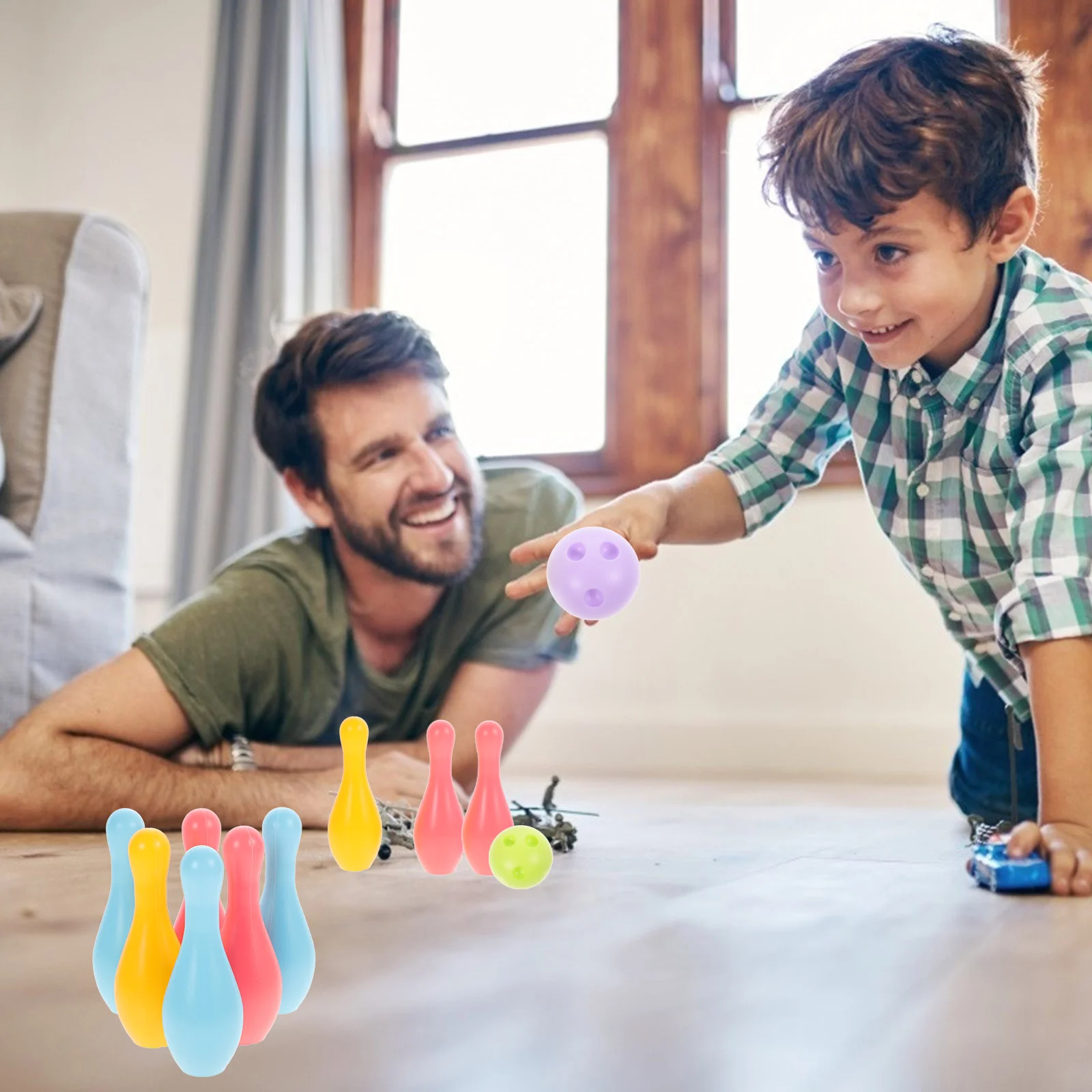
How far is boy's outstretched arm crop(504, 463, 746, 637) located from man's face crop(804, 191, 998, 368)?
0.25m

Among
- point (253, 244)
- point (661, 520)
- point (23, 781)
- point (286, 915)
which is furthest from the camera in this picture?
point (253, 244)

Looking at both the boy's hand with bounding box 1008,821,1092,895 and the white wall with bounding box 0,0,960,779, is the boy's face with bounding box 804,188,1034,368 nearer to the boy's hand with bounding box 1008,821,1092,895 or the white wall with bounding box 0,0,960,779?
the boy's hand with bounding box 1008,821,1092,895

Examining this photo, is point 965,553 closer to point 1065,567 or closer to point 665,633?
point 1065,567

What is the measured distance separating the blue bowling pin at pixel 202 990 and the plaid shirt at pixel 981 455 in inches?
29.0

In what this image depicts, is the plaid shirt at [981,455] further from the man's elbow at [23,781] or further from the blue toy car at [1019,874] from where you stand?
the man's elbow at [23,781]

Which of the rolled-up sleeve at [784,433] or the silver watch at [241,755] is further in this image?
the silver watch at [241,755]

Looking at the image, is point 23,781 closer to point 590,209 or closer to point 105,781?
point 105,781

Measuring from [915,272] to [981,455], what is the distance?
19 cm

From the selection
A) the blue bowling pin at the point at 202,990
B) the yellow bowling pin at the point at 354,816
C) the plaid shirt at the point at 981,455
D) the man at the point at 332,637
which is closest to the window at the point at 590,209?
the man at the point at 332,637

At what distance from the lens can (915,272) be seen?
119 cm

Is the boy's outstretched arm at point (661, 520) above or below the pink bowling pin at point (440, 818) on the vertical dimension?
above

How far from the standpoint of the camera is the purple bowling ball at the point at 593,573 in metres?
1.04

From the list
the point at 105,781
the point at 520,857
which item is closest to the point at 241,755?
the point at 105,781

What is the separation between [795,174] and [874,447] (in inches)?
11.7
